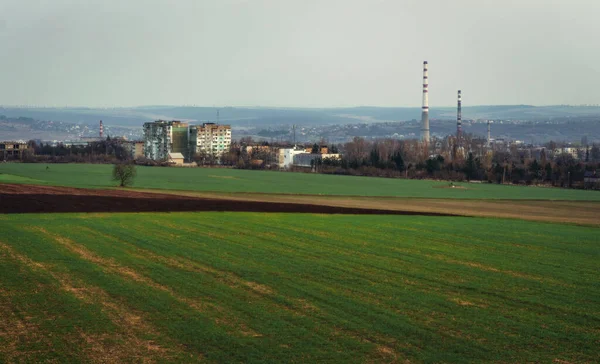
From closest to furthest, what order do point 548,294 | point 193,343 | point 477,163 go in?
1. point 193,343
2. point 548,294
3. point 477,163

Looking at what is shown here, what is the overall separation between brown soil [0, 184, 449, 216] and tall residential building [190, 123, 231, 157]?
107893 millimetres

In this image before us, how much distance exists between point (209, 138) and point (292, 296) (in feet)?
513

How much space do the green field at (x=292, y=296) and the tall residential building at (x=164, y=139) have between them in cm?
13734

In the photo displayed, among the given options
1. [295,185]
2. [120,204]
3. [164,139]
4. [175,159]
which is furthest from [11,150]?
[120,204]

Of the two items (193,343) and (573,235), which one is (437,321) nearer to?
(193,343)

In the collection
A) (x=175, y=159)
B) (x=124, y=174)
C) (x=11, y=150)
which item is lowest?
(x=175, y=159)

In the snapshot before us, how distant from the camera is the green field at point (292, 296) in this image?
16.9m

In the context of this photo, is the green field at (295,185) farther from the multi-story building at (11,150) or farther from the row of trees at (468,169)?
the multi-story building at (11,150)

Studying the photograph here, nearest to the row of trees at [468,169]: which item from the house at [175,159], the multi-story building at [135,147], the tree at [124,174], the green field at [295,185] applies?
the green field at [295,185]

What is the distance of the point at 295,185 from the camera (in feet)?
287

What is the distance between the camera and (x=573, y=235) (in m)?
39.7

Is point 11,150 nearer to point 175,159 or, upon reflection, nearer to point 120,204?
point 175,159

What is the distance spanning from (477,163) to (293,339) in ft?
318

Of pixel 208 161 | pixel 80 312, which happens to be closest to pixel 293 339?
pixel 80 312
